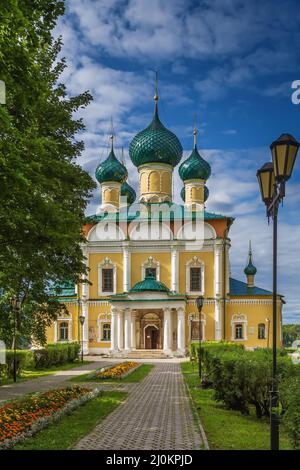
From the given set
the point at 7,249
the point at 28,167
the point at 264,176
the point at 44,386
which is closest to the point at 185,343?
the point at 44,386

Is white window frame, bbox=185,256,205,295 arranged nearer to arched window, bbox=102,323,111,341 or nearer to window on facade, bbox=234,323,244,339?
window on facade, bbox=234,323,244,339

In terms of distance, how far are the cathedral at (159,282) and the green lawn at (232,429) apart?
22969mm

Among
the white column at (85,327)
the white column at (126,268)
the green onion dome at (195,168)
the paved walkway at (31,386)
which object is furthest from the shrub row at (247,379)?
the green onion dome at (195,168)

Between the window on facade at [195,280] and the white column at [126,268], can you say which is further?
the white column at [126,268]

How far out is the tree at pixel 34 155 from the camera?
30.6ft

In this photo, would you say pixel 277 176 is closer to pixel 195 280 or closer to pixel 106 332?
pixel 195 280

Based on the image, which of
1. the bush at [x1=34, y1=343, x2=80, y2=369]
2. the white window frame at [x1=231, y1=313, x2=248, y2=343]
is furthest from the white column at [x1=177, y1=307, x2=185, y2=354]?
the bush at [x1=34, y1=343, x2=80, y2=369]

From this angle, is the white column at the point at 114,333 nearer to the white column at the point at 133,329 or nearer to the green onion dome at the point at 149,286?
the white column at the point at 133,329

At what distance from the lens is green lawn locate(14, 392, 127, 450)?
7.60 m

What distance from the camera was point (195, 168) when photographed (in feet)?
131

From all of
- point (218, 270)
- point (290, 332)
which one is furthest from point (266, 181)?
point (290, 332)

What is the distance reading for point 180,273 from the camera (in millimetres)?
36625

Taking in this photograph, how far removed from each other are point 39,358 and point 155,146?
2004cm

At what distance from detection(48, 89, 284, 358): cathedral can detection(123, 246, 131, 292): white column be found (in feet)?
0.23
